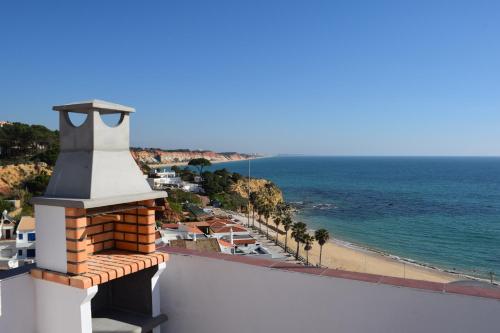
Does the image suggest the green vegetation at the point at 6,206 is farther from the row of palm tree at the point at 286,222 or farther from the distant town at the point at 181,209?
the row of palm tree at the point at 286,222

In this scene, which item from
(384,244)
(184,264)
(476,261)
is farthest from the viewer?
(384,244)

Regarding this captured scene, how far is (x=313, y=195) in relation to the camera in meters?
80.2

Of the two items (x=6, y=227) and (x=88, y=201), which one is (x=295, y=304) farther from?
(x=6, y=227)

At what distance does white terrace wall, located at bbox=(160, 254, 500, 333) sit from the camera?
296 centimetres

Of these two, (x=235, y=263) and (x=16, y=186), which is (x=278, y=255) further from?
(x=16, y=186)

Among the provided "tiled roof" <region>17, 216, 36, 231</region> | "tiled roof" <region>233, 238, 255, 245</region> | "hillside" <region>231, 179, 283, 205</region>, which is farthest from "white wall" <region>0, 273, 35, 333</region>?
"hillside" <region>231, 179, 283, 205</region>

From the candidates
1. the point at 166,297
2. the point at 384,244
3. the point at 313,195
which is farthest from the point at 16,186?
the point at 313,195

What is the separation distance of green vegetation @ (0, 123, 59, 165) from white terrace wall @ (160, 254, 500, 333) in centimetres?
4657

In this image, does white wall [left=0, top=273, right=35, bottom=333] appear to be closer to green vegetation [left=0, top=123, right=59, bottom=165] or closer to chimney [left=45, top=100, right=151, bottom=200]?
chimney [left=45, top=100, right=151, bottom=200]

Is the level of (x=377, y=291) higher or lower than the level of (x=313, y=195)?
higher

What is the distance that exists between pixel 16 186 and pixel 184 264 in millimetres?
42014

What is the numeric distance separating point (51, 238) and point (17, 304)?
0.64 m

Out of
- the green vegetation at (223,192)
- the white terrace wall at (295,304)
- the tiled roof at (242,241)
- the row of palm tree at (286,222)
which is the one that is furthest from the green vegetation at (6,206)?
the white terrace wall at (295,304)

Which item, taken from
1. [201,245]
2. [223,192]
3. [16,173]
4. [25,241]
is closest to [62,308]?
[201,245]
